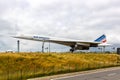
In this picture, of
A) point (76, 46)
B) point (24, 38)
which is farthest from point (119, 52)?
point (24, 38)

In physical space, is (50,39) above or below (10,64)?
above

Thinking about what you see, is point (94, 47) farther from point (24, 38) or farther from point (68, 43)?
point (24, 38)

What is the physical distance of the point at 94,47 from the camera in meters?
77.9

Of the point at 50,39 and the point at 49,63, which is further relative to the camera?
the point at 50,39

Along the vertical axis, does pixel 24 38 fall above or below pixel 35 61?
above

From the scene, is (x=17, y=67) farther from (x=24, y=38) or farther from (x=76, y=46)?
(x=76, y=46)

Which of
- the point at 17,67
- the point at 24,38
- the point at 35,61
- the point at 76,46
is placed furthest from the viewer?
the point at 76,46

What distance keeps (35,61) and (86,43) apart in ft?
102

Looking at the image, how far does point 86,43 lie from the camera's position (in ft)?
241

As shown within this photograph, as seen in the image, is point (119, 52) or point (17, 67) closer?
point (17, 67)

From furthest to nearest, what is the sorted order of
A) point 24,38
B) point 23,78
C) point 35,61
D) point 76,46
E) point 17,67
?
1. point 76,46
2. point 24,38
3. point 35,61
4. point 17,67
5. point 23,78

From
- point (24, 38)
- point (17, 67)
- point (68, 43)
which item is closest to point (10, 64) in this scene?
point (17, 67)

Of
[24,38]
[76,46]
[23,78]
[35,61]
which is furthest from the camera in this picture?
[76,46]

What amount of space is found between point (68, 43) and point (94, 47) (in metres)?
9.18
